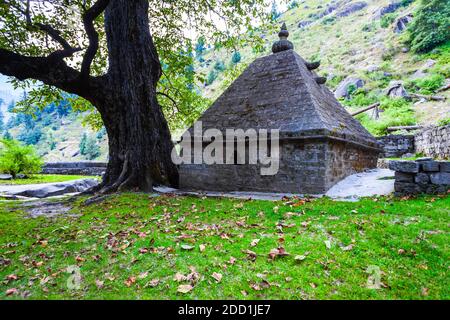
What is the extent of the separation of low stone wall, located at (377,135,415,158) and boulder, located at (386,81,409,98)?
52.3 feet

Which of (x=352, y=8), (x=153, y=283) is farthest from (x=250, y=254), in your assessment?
(x=352, y=8)

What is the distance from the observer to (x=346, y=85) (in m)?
39.5

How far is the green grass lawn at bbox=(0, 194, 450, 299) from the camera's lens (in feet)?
10.3

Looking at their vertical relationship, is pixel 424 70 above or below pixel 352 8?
below

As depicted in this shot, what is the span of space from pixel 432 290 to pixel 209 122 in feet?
28.6

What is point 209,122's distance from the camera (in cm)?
1065

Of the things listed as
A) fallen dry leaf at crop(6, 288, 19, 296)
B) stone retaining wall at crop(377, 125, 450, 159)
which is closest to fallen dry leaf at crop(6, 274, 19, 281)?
fallen dry leaf at crop(6, 288, 19, 296)

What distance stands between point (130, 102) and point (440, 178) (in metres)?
9.37

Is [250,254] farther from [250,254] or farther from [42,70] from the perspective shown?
[42,70]

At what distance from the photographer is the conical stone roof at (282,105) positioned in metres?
8.36

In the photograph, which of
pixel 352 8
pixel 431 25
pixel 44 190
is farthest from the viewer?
pixel 352 8

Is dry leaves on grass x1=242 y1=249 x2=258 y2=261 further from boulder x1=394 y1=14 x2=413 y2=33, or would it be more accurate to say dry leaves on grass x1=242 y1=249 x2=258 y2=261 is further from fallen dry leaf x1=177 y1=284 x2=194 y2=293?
boulder x1=394 y1=14 x2=413 y2=33

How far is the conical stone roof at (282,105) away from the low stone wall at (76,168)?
46.6 feet
